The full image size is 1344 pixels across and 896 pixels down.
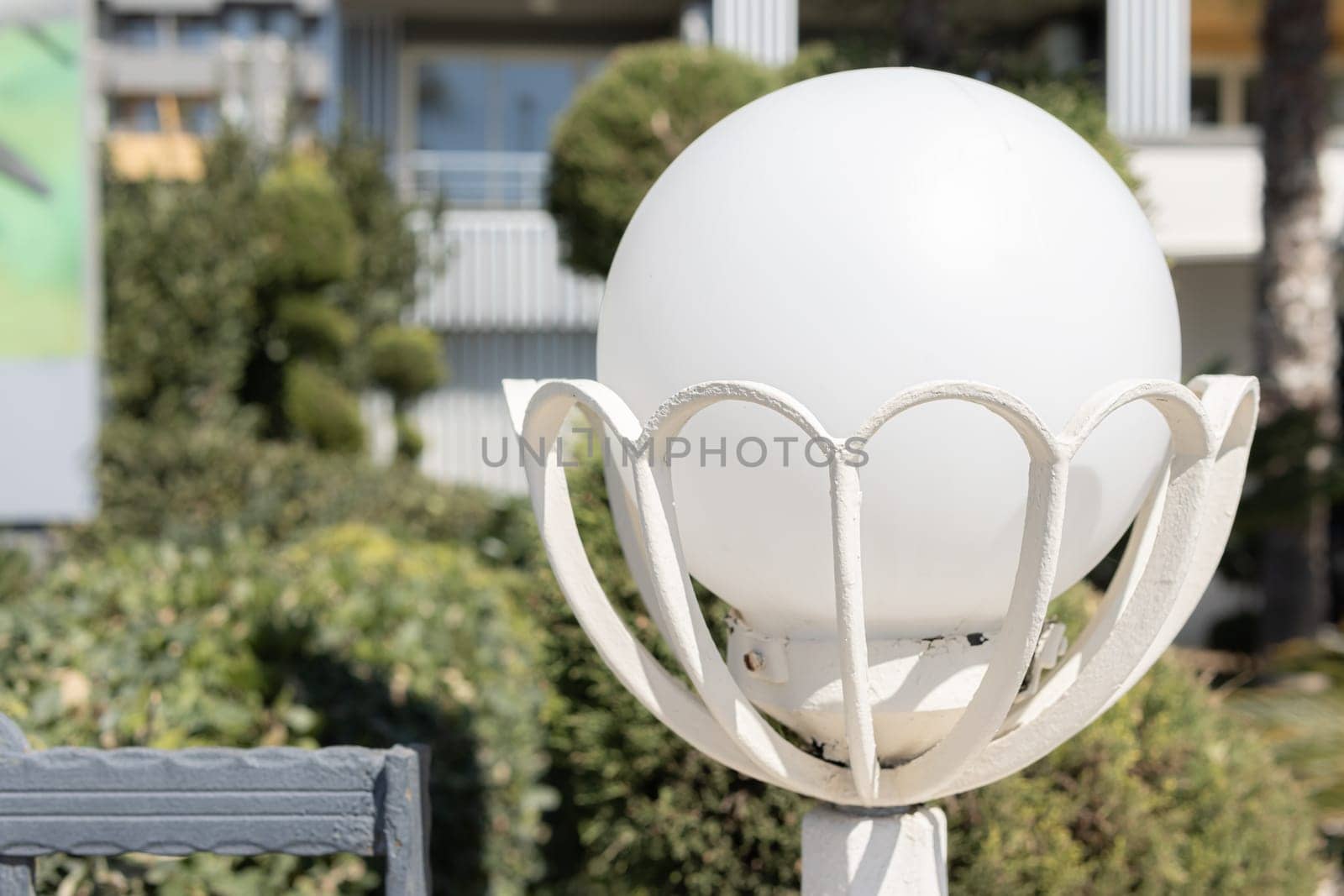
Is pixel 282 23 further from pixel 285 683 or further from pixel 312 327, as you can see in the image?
pixel 285 683

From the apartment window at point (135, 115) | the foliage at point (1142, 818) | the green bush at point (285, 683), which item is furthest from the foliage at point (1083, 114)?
the apartment window at point (135, 115)

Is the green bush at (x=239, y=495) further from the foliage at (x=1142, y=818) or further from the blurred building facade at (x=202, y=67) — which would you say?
the foliage at (x=1142, y=818)

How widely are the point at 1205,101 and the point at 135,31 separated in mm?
11072

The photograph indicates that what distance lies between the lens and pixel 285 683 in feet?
8.79

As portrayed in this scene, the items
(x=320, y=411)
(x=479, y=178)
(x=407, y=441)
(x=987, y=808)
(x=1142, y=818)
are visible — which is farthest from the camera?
(x=479, y=178)

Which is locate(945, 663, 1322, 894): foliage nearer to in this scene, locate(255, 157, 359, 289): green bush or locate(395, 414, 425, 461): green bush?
locate(255, 157, 359, 289): green bush

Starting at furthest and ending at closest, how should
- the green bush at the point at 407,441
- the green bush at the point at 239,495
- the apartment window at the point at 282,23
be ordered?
the apartment window at the point at 282,23
the green bush at the point at 407,441
the green bush at the point at 239,495

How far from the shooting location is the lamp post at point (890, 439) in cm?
131

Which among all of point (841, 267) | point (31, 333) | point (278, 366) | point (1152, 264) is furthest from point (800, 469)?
point (278, 366)

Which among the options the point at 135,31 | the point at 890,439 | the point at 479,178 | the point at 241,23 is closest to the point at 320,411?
the point at 479,178

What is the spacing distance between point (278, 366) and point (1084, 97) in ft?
27.9

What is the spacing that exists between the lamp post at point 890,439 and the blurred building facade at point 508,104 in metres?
8.75

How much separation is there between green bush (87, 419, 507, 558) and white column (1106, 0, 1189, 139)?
616 cm

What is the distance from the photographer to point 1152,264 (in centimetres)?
146
